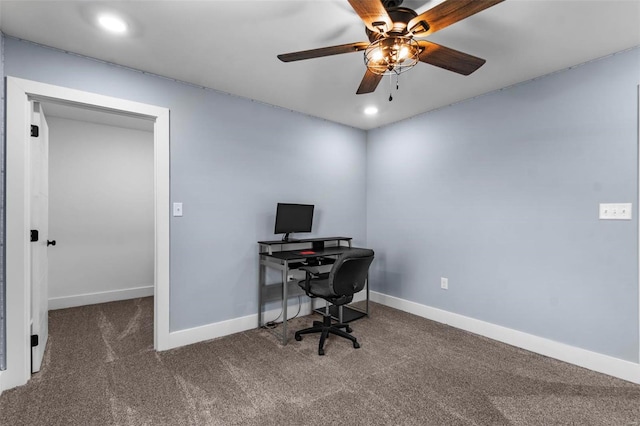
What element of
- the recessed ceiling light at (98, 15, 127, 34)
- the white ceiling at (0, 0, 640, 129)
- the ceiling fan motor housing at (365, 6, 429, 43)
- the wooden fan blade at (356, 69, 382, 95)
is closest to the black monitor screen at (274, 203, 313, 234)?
the white ceiling at (0, 0, 640, 129)

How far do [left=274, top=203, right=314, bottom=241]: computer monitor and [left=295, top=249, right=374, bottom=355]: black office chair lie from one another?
1.94ft

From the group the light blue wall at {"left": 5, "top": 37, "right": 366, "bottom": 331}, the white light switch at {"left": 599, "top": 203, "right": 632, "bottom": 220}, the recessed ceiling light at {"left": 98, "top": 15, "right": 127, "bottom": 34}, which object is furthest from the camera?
the light blue wall at {"left": 5, "top": 37, "right": 366, "bottom": 331}

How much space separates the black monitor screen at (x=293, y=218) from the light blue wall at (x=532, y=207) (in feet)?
4.06

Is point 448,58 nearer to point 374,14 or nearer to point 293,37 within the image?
point 374,14

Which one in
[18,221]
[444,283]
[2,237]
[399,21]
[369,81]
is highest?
[399,21]

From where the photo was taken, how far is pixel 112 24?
6.67 ft

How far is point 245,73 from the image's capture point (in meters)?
2.73

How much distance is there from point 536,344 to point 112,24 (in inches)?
162

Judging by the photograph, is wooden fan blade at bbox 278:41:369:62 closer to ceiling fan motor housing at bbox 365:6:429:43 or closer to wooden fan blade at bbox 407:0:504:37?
ceiling fan motor housing at bbox 365:6:429:43

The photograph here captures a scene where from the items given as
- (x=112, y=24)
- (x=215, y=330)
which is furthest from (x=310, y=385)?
(x=112, y=24)

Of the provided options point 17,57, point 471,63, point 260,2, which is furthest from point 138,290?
point 471,63

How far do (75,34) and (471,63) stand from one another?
8.59ft

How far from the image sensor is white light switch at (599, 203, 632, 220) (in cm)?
230

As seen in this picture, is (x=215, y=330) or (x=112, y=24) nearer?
(x=112, y=24)
